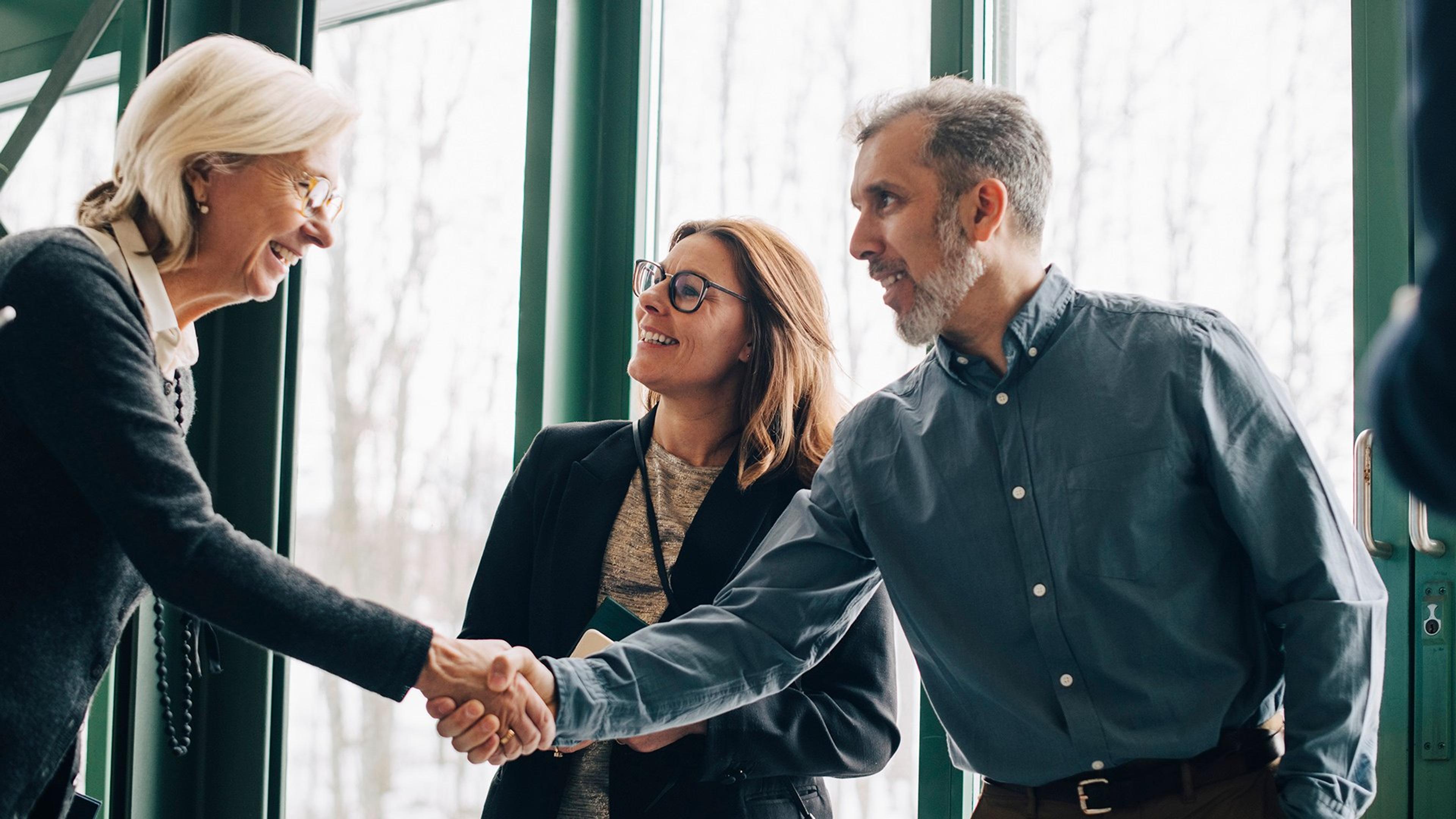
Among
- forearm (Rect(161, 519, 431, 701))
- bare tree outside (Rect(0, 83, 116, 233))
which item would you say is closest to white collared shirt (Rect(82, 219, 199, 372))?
forearm (Rect(161, 519, 431, 701))

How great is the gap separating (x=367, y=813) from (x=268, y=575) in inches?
64.1

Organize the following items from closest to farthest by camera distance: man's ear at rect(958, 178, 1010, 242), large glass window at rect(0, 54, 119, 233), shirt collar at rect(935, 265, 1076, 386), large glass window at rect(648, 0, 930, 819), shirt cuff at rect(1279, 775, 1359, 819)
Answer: shirt cuff at rect(1279, 775, 1359, 819)
shirt collar at rect(935, 265, 1076, 386)
man's ear at rect(958, 178, 1010, 242)
large glass window at rect(0, 54, 119, 233)
large glass window at rect(648, 0, 930, 819)

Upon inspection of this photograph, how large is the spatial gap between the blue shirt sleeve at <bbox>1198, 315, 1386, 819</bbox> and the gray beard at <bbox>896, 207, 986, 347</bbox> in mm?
365

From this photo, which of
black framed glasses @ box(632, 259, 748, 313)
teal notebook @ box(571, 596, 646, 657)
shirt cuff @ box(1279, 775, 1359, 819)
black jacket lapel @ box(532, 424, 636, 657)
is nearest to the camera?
shirt cuff @ box(1279, 775, 1359, 819)

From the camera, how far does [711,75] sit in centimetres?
298

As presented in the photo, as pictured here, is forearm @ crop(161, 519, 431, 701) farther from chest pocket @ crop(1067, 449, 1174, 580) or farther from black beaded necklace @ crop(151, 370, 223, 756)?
chest pocket @ crop(1067, 449, 1174, 580)

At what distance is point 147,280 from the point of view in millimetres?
1549

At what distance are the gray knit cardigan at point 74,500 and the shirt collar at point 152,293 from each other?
0.21ft

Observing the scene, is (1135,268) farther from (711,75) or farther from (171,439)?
(171,439)

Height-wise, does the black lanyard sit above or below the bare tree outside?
below

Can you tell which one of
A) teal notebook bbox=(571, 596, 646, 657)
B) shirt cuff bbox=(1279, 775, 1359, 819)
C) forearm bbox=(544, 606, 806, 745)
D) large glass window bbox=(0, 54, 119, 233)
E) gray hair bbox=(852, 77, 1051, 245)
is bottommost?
shirt cuff bbox=(1279, 775, 1359, 819)

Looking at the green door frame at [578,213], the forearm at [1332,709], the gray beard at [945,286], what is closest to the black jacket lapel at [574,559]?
the gray beard at [945,286]

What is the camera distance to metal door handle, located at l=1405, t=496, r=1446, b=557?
1746mm

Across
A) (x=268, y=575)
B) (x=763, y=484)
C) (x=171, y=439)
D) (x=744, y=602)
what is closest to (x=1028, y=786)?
(x=744, y=602)
